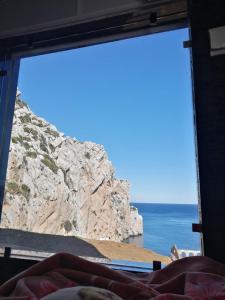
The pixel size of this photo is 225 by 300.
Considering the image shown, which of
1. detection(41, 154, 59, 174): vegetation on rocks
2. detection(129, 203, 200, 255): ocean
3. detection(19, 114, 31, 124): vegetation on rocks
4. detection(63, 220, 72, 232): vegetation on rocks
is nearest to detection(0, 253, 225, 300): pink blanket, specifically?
detection(129, 203, 200, 255): ocean

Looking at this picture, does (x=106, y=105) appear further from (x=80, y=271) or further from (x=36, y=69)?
(x=80, y=271)

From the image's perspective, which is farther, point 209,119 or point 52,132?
point 52,132

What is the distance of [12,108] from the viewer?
1902 mm

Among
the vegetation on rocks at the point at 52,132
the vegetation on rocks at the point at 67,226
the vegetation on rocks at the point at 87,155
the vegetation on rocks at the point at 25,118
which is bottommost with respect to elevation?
the vegetation on rocks at the point at 67,226

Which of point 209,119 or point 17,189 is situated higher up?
point 209,119

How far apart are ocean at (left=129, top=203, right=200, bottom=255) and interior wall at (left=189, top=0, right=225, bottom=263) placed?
4.8 inches

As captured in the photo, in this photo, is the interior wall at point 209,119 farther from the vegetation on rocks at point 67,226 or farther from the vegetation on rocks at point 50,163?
the vegetation on rocks at point 50,163

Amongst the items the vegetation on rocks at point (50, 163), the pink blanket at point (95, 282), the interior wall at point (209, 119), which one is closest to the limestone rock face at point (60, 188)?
the vegetation on rocks at point (50, 163)

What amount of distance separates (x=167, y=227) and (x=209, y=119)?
66cm

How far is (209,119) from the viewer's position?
4.28ft

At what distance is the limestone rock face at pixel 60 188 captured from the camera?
166 centimetres

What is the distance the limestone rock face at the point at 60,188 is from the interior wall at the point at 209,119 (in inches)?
19.8

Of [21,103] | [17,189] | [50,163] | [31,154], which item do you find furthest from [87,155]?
[21,103]

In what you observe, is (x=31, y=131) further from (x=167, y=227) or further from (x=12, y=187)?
(x=167, y=227)
